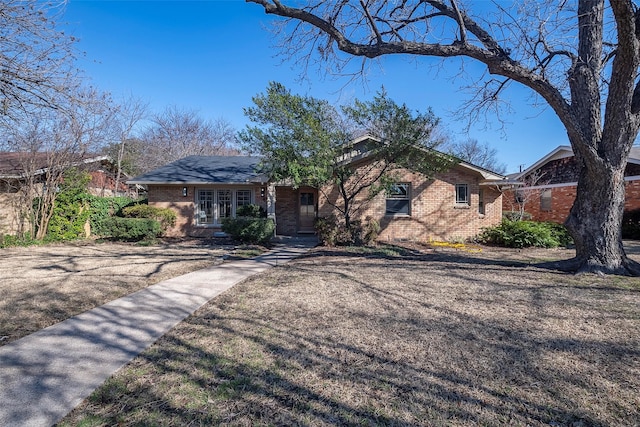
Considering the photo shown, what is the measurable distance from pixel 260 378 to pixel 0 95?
8.15m

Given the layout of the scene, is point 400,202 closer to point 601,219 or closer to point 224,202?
point 601,219

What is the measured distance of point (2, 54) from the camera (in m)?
6.38

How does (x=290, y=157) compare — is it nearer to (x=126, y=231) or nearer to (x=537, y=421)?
(x=126, y=231)

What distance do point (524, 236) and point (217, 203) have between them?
1263cm

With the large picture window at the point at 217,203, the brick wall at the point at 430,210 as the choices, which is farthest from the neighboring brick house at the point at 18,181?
the brick wall at the point at 430,210

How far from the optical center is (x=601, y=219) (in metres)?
6.85

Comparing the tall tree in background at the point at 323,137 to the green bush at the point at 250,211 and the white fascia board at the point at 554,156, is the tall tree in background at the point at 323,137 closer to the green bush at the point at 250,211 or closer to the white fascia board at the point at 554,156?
the green bush at the point at 250,211

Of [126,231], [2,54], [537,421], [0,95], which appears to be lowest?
[537,421]

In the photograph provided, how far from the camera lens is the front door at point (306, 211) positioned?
15.5m

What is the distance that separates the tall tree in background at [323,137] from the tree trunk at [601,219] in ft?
13.9

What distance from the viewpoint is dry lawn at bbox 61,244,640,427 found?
8.09 ft

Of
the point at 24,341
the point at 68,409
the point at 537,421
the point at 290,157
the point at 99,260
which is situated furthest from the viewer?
the point at 290,157

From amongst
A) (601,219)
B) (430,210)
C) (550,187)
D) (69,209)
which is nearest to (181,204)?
(69,209)

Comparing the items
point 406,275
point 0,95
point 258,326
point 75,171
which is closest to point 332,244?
point 406,275
